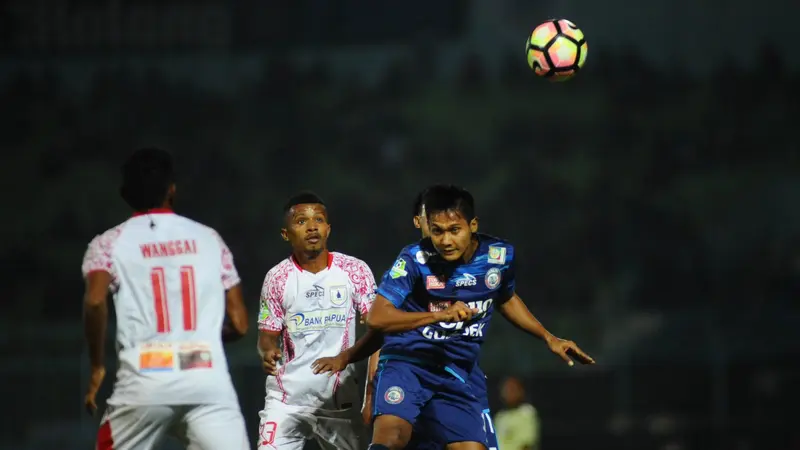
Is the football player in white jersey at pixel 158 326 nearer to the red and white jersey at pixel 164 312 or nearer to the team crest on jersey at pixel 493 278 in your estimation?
the red and white jersey at pixel 164 312

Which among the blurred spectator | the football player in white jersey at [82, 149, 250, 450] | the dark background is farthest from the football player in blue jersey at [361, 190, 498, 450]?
the dark background

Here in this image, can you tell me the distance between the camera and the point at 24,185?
1834 cm

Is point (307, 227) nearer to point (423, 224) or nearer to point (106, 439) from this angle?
point (423, 224)

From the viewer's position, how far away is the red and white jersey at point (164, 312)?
15.1 feet

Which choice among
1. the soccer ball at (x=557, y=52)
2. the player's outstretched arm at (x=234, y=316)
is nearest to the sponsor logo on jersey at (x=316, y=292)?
the player's outstretched arm at (x=234, y=316)

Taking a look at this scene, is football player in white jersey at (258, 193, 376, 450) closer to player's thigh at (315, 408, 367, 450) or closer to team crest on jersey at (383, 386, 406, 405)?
player's thigh at (315, 408, 367, 450)

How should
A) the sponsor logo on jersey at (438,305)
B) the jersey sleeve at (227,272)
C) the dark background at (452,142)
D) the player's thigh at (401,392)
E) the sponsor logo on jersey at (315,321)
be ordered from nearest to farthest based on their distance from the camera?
the jersey sleeve at (227,272), the player's thigh at (401,392), the sponsor logo on jersey at (438,305), the sponsor logo on jersey at (315,321), the dark background at (452,142)

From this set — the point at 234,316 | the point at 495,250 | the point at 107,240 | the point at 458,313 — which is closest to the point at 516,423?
the point at 495,250

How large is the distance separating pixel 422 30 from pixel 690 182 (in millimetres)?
5203

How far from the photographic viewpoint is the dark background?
16406mm

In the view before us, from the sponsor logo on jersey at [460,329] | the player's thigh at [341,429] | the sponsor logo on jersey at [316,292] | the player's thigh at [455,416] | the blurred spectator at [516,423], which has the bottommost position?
the blurred spectator at [516,423]

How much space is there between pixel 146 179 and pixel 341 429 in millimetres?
2078

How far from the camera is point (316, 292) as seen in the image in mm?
6184

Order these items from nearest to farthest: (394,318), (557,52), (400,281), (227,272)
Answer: (227,272) → (394,318) → (400,281) → (557,52)
